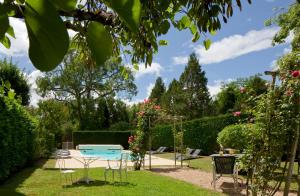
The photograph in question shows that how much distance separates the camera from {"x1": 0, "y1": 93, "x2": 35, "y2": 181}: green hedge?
1043cm

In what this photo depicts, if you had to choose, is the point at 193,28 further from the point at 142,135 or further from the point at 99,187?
the point at 142,135

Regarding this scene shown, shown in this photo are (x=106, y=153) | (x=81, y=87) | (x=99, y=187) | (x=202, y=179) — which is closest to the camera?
(x=99, y=187)

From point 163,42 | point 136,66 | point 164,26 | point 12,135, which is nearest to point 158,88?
point 12,135

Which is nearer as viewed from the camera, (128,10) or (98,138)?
(128,10)

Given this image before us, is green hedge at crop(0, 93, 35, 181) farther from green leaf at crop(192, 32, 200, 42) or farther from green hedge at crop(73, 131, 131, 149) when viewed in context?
green hedge at crop(73, 131, 131, 149)

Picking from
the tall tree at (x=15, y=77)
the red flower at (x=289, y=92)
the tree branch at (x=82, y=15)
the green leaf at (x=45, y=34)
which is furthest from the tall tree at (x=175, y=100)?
the green leaf at (x=45, y=34)

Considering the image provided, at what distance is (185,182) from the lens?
38.1ft

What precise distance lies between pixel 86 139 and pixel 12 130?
19619 millimetres

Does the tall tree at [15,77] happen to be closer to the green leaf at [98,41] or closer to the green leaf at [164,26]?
the green leaf at [164,26]

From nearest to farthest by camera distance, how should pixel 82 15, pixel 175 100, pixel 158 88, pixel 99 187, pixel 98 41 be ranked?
→ pixel 98 41
pixel 82 15
pixel 99 187
pixel 175 100
pixel 158 88

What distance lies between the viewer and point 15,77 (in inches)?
883

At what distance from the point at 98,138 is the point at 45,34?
31.1m

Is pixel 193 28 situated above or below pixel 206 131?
above

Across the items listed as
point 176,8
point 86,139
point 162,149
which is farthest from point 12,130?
point 86,139
